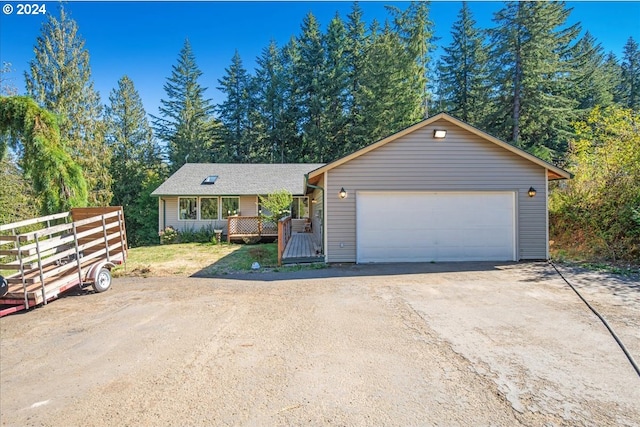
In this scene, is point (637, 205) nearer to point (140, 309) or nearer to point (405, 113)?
point (140, 309)

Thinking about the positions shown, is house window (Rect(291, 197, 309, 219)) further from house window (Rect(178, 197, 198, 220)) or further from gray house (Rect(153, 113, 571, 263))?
gray house (Rect(153, 113, 571, 263))

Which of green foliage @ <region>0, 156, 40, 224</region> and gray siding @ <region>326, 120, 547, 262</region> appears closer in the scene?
gray siding @ <region>326, 120, 547, 262</region>

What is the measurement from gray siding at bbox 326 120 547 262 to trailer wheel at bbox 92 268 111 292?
5.32m

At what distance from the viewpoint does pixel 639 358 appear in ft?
10.9

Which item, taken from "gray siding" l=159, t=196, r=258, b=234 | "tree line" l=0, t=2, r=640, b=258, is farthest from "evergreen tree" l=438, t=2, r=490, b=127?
"gray siding" l=159, t=196, r=258, b=234

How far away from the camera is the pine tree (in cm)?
1850

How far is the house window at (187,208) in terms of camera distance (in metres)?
16.6

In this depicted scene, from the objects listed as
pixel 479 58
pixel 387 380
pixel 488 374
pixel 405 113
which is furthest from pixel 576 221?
pixel 479 58

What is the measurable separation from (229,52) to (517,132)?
1033 inches

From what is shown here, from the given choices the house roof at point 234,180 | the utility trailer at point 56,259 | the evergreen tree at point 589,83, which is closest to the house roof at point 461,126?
the utility trailer at point 56,259

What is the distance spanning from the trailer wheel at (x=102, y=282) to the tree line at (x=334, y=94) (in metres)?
12.7

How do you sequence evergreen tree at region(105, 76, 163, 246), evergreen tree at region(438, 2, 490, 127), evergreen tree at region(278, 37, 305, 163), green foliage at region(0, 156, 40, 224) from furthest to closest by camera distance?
evergreen tree at region(278, 37, 305, 163), evergreen tree at region(438, 2, 490, 127), evergreen tree at region(105, 76, 163, 246), green foliage at region(0, 156, 40, 224)

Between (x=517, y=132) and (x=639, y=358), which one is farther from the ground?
(x=517, y=132)

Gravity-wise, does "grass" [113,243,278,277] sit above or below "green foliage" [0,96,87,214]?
below
